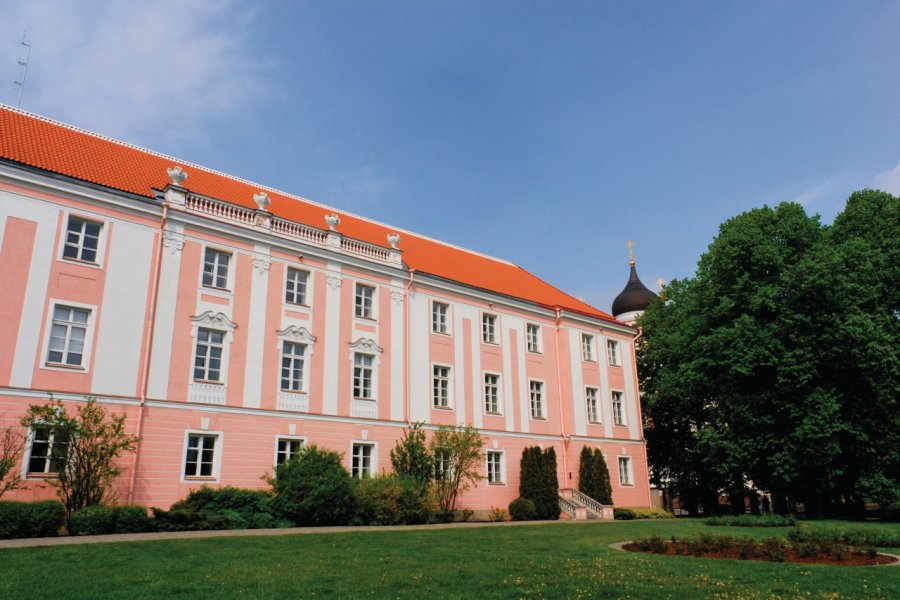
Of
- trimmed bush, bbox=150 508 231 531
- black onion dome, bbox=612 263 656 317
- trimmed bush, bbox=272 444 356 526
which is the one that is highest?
black onion dome, bbox=612 263 656 317

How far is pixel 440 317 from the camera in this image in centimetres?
3123

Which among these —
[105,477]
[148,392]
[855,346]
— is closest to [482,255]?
[855,346]

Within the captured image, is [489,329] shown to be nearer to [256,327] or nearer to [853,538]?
[256,327]

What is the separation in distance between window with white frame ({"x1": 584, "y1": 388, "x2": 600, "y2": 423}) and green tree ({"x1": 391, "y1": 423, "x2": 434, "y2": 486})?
11.9m

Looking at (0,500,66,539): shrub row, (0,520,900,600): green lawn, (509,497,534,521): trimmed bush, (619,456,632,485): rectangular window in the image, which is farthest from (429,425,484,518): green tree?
(0,500,66,539): shrub row

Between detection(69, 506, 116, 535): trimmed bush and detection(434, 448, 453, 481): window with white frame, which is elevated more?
detection(434, 448, 453, 481): window with white frame

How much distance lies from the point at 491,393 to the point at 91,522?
18407 millimetres

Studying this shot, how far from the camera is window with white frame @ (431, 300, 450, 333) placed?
3083 cm

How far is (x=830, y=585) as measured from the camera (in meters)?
9.39

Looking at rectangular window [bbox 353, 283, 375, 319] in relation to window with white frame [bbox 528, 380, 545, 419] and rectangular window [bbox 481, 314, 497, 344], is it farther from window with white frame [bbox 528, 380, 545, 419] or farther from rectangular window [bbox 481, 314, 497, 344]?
window with white frame [bbox 528, 380, 545, 419]

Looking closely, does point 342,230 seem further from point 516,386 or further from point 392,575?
point 392,575

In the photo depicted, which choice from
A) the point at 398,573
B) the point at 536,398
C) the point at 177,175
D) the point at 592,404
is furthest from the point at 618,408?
the point at 398,573

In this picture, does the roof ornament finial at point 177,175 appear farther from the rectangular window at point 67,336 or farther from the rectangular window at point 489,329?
the rectangular window at point 489,329

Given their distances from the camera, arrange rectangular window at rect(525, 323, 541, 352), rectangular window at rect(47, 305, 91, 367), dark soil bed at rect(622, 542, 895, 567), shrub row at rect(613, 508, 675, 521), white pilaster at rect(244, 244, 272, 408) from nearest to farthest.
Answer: dark soil bed at rect(622, 542, 895, 567) → rectangular window at rect(47, 305, 91, 367) → white pilaster at rect(244, 244, 272, 408) → shrub row at rect(613, 508, 675, 521) → rectangular window at rect(525, 323, 541, 352)
